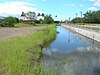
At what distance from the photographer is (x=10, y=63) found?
1209 cm

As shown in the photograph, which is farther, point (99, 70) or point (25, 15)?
point (25, 15)

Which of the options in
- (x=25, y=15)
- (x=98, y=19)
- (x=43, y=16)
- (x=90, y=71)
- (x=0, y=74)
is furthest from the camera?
(x=43, y=16)

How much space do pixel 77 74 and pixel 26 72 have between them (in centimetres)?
325

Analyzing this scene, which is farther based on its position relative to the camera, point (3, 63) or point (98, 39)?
point (98, 39)

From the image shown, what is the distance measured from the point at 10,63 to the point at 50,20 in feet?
501

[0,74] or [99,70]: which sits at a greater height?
[0,74]

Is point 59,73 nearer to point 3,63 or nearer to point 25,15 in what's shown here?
point 3,63

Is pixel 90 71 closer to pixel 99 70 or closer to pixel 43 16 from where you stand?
pixel 99 70

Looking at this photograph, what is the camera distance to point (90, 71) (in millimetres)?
13742

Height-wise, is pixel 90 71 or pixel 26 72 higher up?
pixel 26 72

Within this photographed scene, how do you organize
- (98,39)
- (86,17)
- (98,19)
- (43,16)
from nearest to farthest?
1. (98,39)
2. (98,19)
3. (86,17)
4. (43,16)

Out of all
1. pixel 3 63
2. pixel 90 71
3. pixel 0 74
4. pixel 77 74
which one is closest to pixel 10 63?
pixel 3 63

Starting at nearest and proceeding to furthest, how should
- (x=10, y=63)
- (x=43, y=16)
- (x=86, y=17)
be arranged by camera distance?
1. (x=10, y=63)
2. (x=86, y=17)
3. (x=43, y=16)

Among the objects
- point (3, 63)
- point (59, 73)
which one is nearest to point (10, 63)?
point (3, 63)
